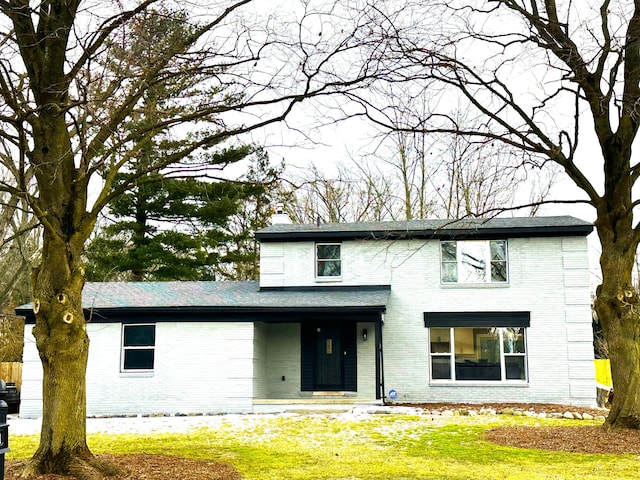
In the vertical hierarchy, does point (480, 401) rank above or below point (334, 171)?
below

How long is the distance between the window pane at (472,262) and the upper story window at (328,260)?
3.75 meters

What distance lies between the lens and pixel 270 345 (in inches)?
854

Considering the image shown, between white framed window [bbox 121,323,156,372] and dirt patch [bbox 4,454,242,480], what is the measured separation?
31.0 ft

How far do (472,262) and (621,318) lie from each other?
862 cm

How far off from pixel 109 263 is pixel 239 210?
646 centimetres

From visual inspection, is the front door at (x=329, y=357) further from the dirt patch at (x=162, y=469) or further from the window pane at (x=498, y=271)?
the dirt patch at (x=162, y=469)

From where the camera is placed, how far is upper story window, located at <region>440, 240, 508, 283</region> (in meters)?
21.0

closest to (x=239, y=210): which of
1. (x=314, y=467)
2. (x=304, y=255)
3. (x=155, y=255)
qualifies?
(x=155, y=255)

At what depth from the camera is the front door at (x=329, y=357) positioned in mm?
21156

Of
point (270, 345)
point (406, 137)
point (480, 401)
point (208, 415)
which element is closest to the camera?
point (406, 137)

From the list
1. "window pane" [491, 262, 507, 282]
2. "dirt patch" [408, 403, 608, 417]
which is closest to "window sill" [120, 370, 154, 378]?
"dirt patch" [408, 403, 608, 417]

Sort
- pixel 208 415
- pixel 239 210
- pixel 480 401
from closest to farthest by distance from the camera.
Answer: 1. pixel 208 415
2. pixel 480 401
3. pixel 239 210

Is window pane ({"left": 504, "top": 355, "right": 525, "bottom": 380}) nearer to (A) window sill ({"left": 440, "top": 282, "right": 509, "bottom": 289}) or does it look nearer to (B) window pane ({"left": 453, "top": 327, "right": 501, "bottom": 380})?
(B) window pane ({"left": 453, "top": 327, "right": 501, "bottom": 380})

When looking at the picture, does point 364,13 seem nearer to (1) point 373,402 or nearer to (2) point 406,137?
(2) point 406,137
